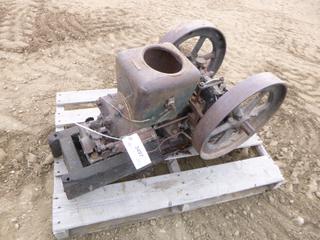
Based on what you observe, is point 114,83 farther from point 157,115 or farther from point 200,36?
point 157,115

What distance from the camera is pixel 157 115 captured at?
209 centimetres

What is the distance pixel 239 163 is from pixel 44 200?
153 cm

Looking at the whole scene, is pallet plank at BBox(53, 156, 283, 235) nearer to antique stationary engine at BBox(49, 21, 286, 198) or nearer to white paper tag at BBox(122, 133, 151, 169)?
antique stationary engine at BBox(49, 21, 286, 198)

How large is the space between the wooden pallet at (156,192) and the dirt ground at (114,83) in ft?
0.32

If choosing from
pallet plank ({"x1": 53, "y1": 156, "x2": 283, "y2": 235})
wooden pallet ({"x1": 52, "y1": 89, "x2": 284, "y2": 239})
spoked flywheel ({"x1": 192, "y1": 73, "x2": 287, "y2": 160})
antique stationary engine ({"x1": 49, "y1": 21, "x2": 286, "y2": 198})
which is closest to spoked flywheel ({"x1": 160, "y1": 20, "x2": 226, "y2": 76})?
antique stationary engine ({"x1": 49, "y1": 21, "x2": 286, "y2": 198})

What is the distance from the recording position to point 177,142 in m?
2.39

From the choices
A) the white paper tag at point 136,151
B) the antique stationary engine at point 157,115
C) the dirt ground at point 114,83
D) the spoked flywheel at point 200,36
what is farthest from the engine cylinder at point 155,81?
the dirt ground at point 114,83

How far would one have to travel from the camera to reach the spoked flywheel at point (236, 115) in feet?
6.90

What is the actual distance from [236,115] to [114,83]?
1.61 metres

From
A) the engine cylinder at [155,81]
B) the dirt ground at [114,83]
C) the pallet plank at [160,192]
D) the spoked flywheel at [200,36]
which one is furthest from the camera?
the spoked flywheel at [200,36]

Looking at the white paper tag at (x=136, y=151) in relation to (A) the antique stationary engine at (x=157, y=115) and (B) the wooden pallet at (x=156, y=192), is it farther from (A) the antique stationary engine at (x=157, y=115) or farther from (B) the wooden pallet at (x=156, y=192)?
(B) the wooden pallet at (x=156, y=192)

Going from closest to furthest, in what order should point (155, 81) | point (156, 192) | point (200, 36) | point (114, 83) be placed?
point (155, 81)
point (156, 192)
point (200, 36)
point (114, 83)

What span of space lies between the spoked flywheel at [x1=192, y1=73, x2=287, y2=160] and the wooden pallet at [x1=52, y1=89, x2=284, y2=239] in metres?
0.20

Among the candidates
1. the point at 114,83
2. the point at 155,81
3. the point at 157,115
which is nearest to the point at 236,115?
the point at 157,115
